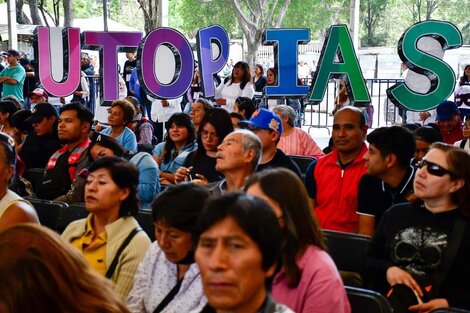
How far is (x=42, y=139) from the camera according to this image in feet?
24.4

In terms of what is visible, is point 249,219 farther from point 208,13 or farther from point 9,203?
point 208,13

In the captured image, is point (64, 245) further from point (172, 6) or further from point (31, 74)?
point (172, 6)

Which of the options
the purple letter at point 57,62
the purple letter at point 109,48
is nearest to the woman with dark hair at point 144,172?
the purple letter at point 109,48

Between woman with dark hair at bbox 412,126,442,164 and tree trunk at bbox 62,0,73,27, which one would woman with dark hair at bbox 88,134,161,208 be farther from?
tree trunk at bbox 62,0,73,27

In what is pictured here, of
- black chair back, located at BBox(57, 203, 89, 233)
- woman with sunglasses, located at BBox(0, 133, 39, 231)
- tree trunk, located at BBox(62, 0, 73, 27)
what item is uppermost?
tree trunk, located at BBox(62, 0, 73, 27)

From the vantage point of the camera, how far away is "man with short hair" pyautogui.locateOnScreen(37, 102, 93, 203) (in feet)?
20.8

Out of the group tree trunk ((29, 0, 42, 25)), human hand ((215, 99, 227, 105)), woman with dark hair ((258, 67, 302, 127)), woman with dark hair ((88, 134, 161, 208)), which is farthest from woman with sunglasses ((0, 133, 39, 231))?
tree trunk ((29, 0, 42, 25))

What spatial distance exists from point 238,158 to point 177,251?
62.6 inches

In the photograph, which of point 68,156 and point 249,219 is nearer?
point 249,219

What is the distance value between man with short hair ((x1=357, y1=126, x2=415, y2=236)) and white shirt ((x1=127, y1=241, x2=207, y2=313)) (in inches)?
70.3

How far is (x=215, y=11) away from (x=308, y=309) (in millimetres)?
26272

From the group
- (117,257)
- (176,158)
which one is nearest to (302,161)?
(176,158)

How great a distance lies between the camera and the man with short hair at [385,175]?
480 centimetres

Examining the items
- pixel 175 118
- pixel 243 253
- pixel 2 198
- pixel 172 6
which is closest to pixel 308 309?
pixel 243 253
